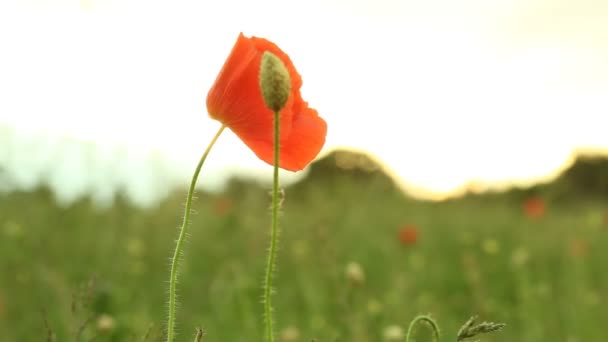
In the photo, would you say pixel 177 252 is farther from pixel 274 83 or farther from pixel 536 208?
pixel 536 208

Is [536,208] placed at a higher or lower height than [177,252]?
higher

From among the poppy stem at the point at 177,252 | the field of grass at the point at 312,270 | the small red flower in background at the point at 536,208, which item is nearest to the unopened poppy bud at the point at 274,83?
the poppy stem at the point at 177,252

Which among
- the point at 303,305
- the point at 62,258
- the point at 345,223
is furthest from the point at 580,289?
the point at 62,258

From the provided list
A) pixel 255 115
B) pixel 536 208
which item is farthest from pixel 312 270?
pixel 255 115

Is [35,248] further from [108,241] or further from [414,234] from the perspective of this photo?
[414,234]

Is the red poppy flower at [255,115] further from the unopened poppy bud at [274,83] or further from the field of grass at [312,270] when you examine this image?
the field of grass at [312,270]

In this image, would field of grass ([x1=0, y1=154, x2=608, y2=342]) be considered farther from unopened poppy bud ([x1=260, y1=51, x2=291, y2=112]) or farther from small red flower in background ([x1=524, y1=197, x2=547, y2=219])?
unopened poppy bud ([x1=260, y1=51, x2=291, y2=112])
